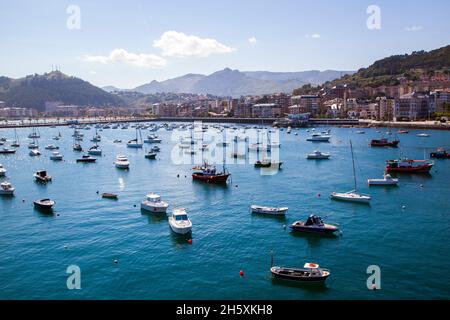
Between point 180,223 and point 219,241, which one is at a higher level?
point 180,223

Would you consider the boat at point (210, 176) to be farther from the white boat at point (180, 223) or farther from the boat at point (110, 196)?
the white boat at point (180, 223)

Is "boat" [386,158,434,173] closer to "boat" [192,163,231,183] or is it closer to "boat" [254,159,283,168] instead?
"boat" [254,159,283,168]

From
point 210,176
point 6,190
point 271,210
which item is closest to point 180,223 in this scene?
point 271,210

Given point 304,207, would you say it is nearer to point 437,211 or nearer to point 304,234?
point 304,234

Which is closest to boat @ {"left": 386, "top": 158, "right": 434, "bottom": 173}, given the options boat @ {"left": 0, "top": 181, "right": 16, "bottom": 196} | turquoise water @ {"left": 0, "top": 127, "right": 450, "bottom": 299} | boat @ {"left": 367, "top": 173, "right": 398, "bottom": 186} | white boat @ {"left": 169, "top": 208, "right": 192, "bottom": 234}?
turquoise water @ {"left": 0, "top": 127, "right": 450, "bottom": 299}

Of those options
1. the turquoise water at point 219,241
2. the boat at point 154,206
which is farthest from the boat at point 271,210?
the boat at point 154,206

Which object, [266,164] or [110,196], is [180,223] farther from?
[266,164]
